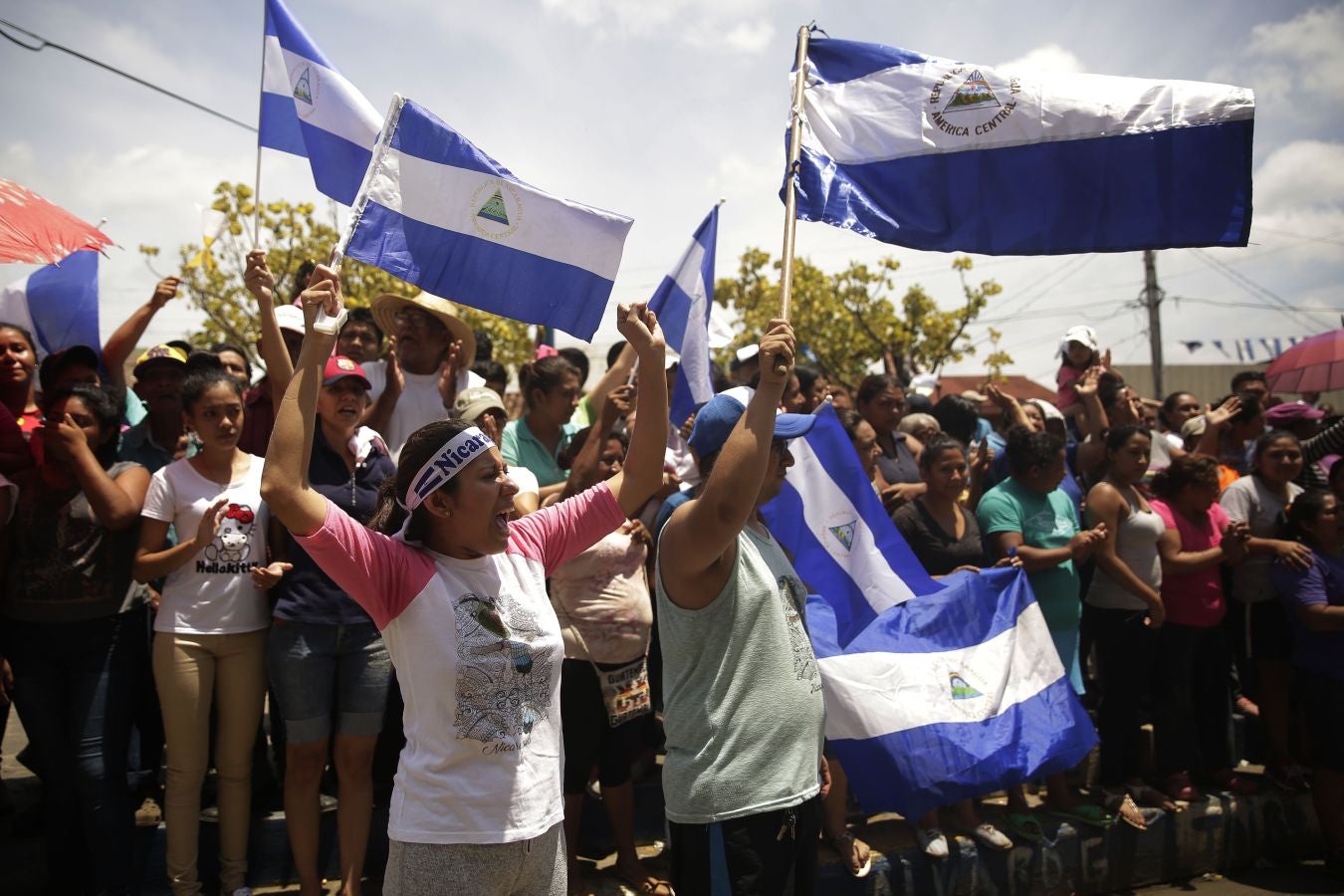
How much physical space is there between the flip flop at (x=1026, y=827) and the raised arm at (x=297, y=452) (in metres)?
4.12

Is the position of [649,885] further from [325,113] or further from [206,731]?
[325,113]

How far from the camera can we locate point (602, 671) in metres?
4.51

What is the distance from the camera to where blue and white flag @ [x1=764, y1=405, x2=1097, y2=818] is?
13.9 ft

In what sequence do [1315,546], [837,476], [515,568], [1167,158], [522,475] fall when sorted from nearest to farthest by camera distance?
[515,568], [1167,158], [522,475], [837,476], [1315,546]

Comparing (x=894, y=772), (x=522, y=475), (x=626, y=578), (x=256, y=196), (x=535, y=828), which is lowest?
(x=894, y=772)

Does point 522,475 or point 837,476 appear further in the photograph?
point 837,476

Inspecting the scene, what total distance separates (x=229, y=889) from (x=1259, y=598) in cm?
593

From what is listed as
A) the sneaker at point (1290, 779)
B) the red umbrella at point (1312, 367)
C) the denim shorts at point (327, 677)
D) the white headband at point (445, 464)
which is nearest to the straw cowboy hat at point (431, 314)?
the denim shorts at point (327, 677)

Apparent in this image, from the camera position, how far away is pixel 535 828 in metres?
2.46

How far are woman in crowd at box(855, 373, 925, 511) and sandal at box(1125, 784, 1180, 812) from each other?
7.15 feet

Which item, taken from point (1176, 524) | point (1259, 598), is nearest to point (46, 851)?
point (1176, 524)

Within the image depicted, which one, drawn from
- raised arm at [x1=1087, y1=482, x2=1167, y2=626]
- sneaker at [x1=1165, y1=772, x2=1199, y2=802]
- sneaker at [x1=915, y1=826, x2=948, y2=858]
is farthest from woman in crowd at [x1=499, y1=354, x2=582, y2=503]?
sneaker at [x1=1165, y1=772, x2=1199, y2=802]

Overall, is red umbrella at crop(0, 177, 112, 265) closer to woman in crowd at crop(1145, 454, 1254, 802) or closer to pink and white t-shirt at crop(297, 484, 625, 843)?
pink and white t-shirt at crop(297, 484, 625, 843)

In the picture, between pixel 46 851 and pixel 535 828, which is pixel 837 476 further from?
pixel 46 851
